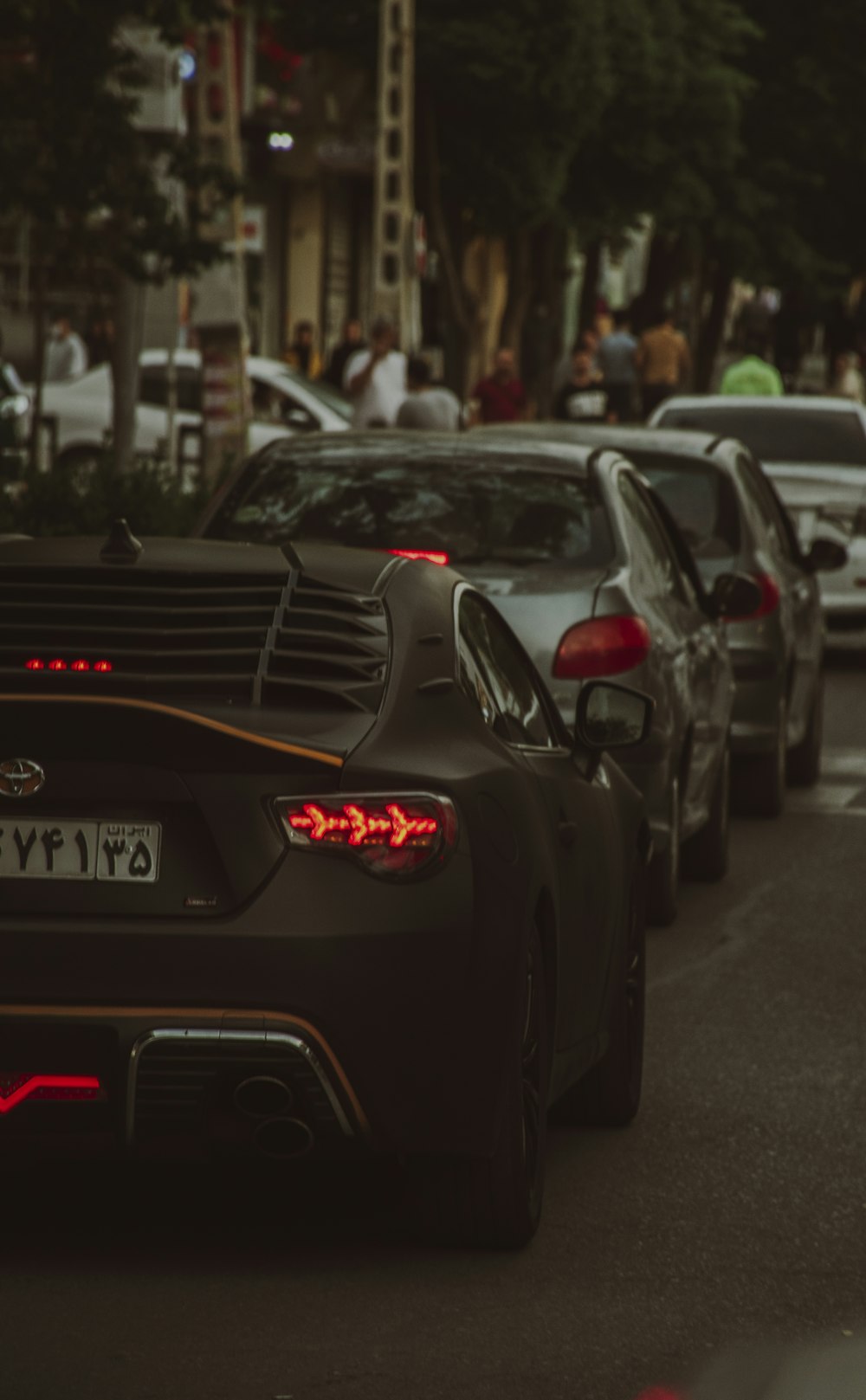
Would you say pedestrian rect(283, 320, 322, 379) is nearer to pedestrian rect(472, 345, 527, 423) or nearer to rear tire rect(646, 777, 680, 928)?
pedestrian rect(472, 345, 527, 423)

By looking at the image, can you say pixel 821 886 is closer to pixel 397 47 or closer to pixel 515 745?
pixel 515 745

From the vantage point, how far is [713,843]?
38.3 feet

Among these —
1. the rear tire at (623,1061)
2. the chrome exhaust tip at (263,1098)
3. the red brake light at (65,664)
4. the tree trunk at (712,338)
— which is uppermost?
the red brake light at (65,664)

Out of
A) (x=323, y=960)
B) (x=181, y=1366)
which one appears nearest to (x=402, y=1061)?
(x=323, y=960)

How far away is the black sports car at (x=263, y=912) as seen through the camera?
5562 mm

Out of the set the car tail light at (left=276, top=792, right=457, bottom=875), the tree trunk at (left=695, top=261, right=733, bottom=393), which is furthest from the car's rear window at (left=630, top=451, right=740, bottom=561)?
the tree trunk at (left=695, top=261, right=733, bottom=393)

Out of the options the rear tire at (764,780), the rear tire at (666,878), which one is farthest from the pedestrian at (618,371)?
the rear tire at (666,878)

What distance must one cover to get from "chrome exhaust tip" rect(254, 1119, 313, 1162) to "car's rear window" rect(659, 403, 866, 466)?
15.2m

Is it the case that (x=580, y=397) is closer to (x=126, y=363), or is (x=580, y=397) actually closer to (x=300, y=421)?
(x=300, y=421)

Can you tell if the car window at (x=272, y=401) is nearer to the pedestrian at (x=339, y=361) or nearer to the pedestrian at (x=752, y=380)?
the pedestrian at (x=752, y=380)

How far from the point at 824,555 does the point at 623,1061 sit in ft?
26.0

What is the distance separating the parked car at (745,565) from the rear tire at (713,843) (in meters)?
1.55

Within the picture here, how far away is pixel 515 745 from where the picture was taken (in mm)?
6316

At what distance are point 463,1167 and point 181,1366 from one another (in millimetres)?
844
